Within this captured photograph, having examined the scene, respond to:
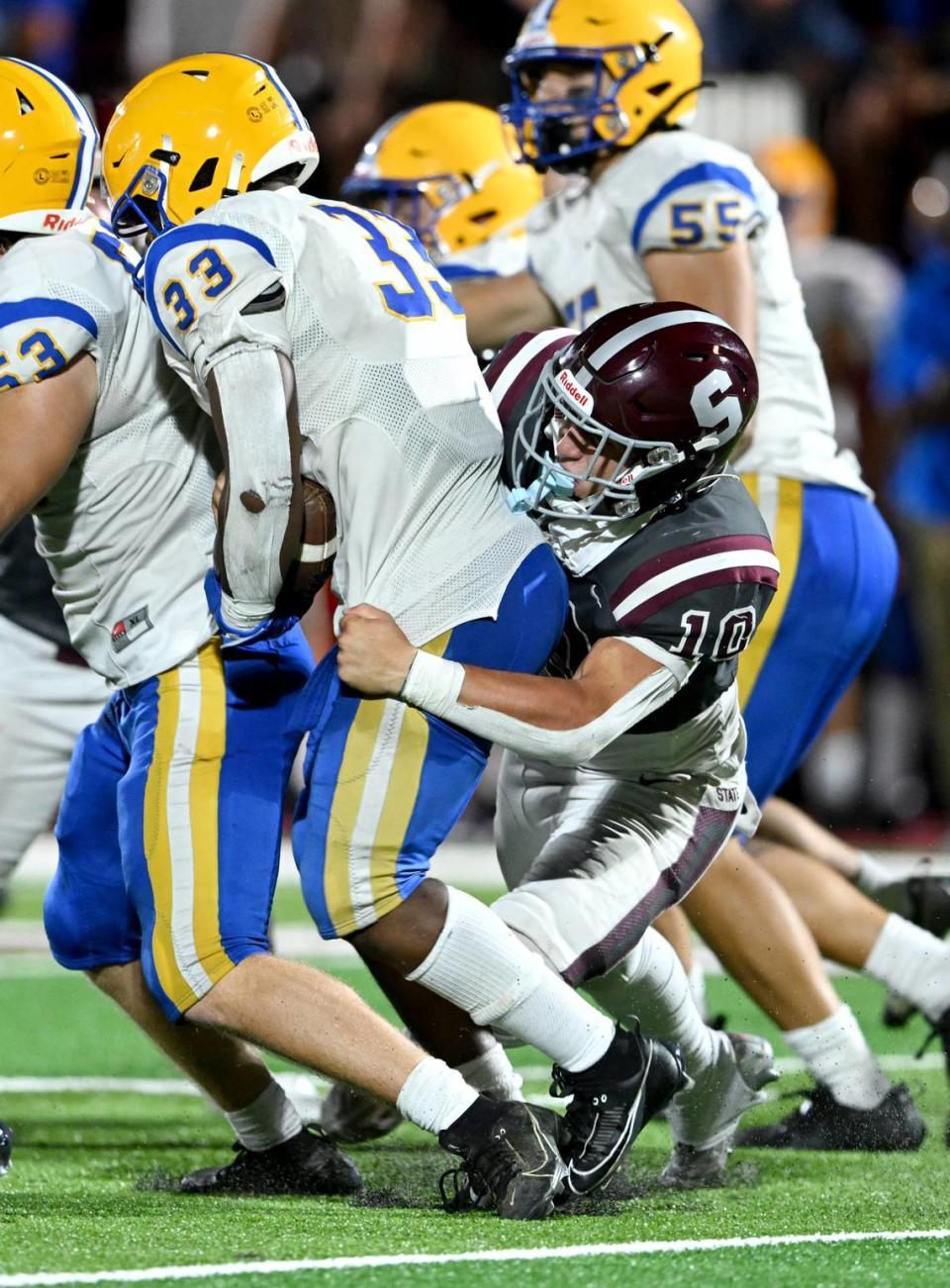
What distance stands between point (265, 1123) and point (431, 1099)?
0.54 meters

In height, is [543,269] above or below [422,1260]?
above

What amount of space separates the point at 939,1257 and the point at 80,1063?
8.54ft

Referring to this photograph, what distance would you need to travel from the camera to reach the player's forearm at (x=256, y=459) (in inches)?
124

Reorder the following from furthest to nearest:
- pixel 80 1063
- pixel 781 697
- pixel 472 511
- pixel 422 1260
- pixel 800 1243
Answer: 1. pixel 80 1063
2. pixel 781 697
3. pixel 472 511
4. pixel 800 1243
5. pixel 422 1260

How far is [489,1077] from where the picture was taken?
359cm

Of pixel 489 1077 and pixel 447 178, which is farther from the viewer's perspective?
pixel 447 178

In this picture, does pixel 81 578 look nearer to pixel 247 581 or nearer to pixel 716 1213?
pixel 247 581

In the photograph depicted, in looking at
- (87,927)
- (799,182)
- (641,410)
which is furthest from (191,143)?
(799,182)

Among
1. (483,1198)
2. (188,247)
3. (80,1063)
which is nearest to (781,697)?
(483,1198)

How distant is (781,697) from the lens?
14.0 feet

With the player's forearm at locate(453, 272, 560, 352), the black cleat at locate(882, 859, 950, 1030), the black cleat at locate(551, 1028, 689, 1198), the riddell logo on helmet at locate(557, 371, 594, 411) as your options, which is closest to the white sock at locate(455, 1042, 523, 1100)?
the black cleat at locate(551, 1028, 689, 1198)

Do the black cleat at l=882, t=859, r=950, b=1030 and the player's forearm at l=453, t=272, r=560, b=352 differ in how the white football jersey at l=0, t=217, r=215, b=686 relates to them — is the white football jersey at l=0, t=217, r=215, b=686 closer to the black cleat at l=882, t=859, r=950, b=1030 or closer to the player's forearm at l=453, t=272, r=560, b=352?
the player's forearm at l=453, t=272, r=560, b=352

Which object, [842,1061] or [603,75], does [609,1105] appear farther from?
[603,75]

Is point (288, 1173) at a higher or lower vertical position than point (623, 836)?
lower
